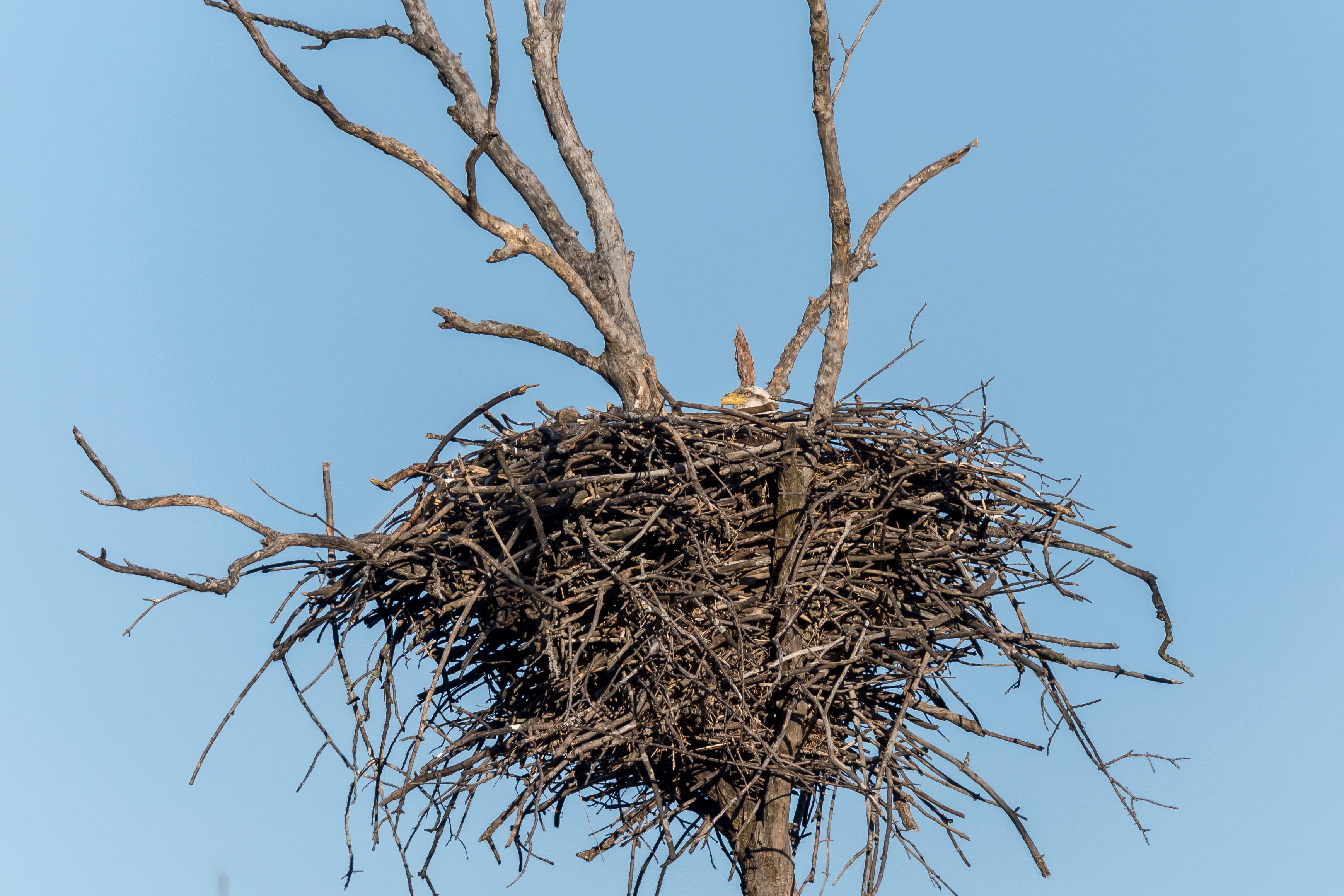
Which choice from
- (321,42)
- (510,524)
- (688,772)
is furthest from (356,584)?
(321,42)

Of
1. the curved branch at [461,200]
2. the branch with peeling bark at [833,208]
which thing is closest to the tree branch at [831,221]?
the branch with peeling bark at [833,208]

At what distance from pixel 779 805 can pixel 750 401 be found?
1874 mm

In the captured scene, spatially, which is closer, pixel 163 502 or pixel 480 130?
pixel 163 502

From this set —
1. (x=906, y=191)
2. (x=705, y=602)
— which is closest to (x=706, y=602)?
(x=705, y=602)

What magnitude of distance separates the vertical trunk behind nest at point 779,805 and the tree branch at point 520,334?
5.47 ft

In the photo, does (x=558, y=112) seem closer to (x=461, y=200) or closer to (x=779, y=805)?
(x=461, y=200)

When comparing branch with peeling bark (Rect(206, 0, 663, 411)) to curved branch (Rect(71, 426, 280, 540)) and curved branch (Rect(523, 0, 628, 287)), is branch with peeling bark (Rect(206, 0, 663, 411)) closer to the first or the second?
curved branch (Rect(523, 0, 628, 287))

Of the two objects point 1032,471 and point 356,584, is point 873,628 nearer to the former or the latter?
point 1032,471

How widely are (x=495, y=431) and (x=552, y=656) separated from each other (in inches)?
41.8

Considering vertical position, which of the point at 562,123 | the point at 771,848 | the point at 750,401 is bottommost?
the point at 771,848

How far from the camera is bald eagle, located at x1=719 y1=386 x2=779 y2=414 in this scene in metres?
6.54

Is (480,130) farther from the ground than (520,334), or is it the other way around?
(480,130)

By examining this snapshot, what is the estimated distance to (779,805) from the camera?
20.3 ft

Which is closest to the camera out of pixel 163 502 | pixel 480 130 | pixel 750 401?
pixel 163 502
